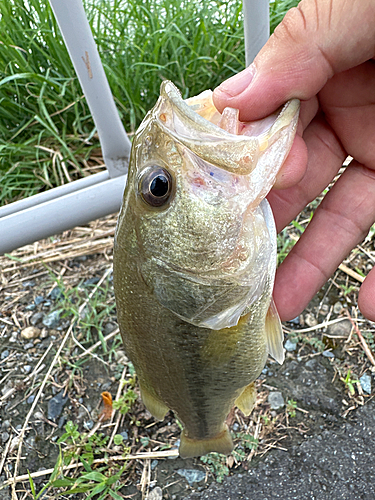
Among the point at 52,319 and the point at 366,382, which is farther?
the point at 52,319

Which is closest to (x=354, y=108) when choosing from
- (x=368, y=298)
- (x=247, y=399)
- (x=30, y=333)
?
(x=368, y=298)

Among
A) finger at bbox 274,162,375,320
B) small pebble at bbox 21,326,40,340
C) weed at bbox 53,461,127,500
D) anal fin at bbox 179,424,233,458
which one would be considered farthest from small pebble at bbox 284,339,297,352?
small pebble at bbox 21,326,40,340

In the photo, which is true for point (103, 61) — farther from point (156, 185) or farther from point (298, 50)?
point (156, 185)

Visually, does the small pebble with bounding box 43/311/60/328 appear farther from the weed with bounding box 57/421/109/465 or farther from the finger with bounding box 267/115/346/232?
the finger with bounding box 267/115/346/232

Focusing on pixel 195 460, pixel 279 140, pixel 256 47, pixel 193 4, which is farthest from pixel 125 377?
pixel 193 4

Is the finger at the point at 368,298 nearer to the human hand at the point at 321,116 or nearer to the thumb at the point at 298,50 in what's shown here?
the human hand at the point at 321,116

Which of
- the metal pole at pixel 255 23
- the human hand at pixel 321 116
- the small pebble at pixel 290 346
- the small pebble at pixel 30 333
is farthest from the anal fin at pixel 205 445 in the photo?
the metal pole at pixel 255 23

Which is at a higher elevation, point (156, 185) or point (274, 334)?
point (156, 185)

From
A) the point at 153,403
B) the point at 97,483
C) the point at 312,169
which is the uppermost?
the point at 312,169
